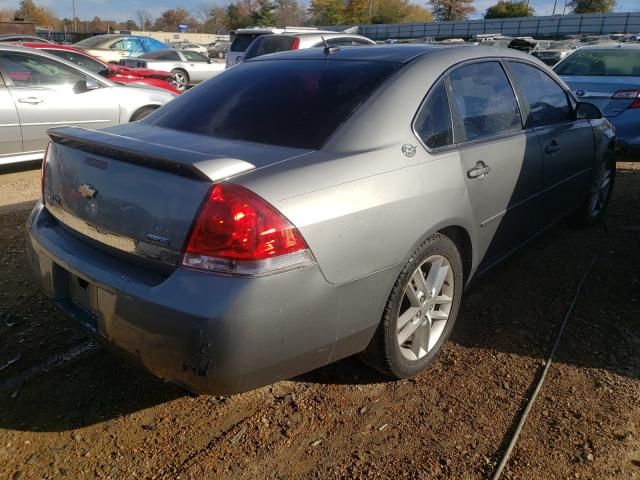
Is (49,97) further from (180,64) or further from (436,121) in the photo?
(180,64)

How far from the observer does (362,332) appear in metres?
2.35

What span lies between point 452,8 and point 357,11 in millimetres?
14009

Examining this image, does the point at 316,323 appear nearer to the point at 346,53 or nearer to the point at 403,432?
A: the point at 403,432

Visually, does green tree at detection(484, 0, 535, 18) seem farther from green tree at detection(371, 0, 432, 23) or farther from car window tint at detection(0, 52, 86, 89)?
car window tint at detection(0, 52, 86, 89)

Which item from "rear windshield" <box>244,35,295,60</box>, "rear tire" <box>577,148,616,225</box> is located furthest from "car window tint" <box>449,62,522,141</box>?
Answer: "rear windshield" <box>244,35,295,60</box>

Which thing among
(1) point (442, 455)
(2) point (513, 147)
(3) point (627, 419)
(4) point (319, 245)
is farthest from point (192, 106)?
(3) point (627, 419)

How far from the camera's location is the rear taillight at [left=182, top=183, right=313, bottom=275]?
1949 mm

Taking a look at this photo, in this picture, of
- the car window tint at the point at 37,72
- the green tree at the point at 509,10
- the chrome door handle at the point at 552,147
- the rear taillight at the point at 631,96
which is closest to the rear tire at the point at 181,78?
the car window tint at the point at 37,72

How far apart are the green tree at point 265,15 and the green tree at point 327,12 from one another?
47.8 ft

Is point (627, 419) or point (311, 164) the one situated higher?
point (311, 164)

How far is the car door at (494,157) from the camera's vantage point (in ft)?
9.59

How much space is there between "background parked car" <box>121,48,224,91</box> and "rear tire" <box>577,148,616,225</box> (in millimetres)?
13930

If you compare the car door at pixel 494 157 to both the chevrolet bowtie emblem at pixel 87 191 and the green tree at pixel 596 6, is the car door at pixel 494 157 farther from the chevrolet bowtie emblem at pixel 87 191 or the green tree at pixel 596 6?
the green tree at pixel 596 6

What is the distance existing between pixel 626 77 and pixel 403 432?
6.88 metres
